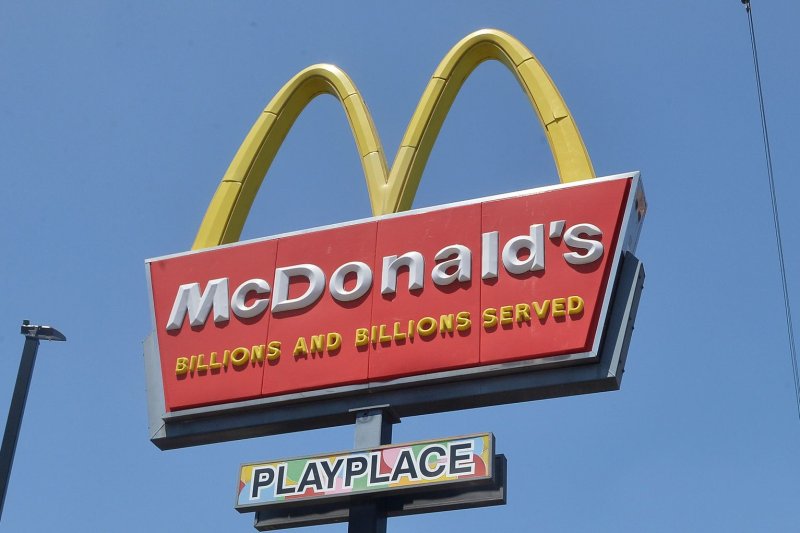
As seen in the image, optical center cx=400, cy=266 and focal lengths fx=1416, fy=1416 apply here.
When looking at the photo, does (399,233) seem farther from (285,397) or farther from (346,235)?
(285,397)

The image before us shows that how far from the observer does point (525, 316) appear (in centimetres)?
1554

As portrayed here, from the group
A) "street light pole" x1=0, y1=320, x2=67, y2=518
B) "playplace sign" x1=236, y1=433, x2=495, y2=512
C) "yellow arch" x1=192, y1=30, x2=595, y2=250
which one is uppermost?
"yellow arch" x1=192, y1=30, x2=595, y2=250

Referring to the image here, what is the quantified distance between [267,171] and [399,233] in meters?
3.04

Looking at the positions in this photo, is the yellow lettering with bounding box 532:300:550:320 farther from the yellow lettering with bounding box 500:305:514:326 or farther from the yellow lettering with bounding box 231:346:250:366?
the yellow lettering with bounding box 231:346:250:366

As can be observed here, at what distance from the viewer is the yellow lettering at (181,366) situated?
17.1m

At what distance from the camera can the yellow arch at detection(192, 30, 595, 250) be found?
17075 millimetres

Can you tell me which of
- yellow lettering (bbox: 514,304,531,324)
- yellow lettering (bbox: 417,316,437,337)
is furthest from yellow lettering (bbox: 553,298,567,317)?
yellow lettering (bbox: 417,316,437,337)

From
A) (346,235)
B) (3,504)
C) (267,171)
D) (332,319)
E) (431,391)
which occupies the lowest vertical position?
(3,504)

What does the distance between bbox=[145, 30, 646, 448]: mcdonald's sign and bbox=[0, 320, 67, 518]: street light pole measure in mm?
1509

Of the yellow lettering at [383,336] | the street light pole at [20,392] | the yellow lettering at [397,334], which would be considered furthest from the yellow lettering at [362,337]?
the street light pole at [20,392]

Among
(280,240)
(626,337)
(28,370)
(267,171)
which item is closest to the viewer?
(626,337)

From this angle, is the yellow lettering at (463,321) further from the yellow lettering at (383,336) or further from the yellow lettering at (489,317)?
the yellow lettering at (383,336)

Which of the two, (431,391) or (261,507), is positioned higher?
(431,391)

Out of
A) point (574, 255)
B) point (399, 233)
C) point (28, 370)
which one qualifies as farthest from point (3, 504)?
point (574, 255)
